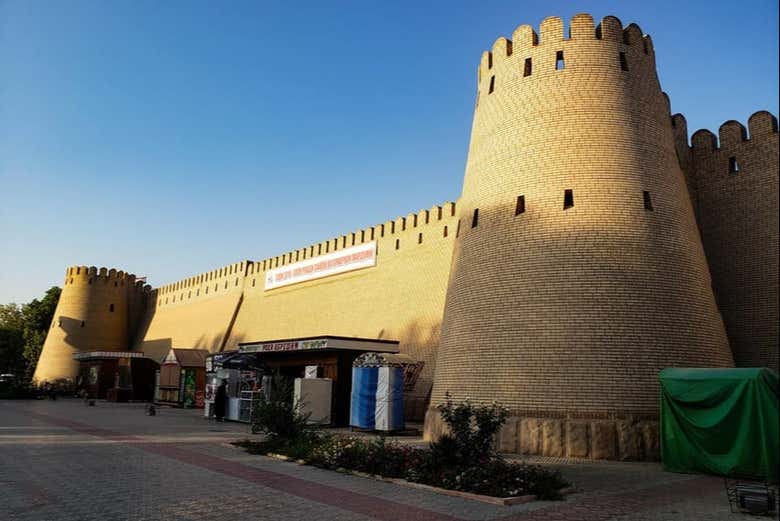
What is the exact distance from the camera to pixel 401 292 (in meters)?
29.3

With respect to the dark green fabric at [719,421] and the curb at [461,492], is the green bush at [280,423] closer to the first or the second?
the curb at [461,492]

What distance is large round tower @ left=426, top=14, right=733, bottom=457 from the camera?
13.2m

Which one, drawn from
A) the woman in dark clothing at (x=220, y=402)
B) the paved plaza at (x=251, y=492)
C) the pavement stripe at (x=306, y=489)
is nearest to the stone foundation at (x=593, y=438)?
the paved plaza at (x=251, y=492)

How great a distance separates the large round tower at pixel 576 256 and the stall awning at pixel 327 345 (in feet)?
18.4

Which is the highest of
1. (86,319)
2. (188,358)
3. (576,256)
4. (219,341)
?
(86,319)

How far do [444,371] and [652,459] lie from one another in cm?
505

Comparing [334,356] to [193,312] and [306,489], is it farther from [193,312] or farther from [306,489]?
[193,312]

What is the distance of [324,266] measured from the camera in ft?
120

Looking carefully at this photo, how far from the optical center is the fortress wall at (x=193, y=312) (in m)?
45.9

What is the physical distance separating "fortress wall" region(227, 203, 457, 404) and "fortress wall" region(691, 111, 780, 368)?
35.4 ft

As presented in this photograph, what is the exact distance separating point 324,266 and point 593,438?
25338 mm

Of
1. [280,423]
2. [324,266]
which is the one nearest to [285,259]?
[324,266]

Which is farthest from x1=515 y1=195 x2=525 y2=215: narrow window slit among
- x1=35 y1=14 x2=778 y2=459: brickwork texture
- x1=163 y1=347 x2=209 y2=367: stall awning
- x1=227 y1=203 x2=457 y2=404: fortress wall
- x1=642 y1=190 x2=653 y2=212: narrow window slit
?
x1=163 y1=347 x2=209 y2=367: stall awning

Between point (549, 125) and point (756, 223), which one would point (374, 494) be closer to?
point (549, 125)
